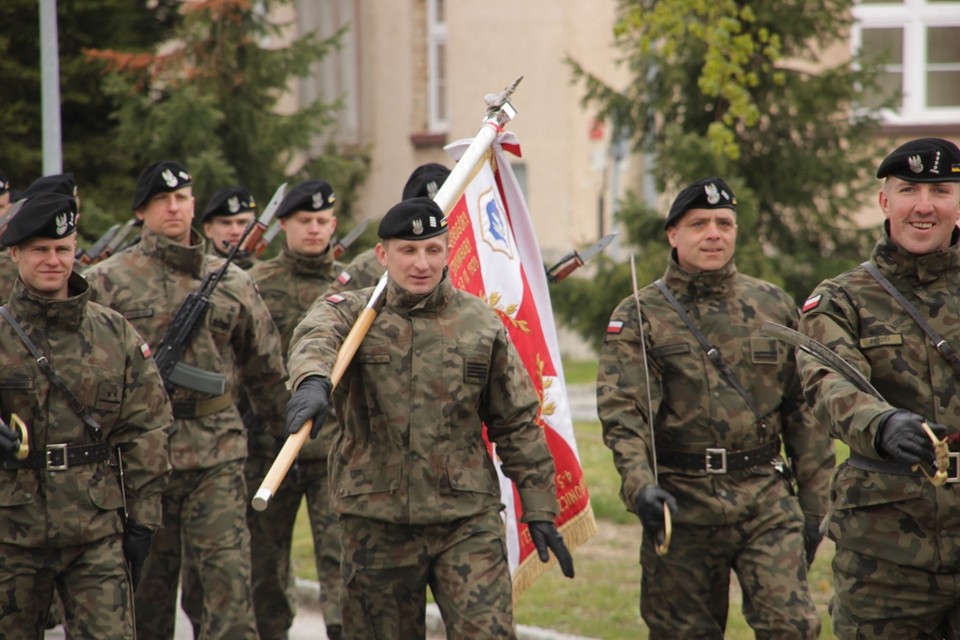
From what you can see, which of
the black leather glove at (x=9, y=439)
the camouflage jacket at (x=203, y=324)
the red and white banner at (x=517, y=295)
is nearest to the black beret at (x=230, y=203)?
the camouflage jacket at (x=203, y=324)

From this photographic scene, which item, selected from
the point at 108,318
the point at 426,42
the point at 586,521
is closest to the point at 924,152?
the point at 586,521

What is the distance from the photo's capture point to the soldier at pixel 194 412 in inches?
308

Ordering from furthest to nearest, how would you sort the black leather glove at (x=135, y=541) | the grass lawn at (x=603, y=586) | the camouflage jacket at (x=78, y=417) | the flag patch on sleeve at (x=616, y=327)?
the grass lawn at (x=603, y=586), the flag patch on sleeve at (x=616, y=327), the black leather glove at (x=135, y=541), the camouflage jacket at (x=78, y=417)

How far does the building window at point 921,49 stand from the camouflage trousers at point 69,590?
13561 millimetres

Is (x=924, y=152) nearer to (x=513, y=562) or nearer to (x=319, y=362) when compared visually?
(x=319, y=362)

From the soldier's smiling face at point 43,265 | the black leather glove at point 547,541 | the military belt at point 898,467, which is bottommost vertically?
the black leather glove at point 547,541

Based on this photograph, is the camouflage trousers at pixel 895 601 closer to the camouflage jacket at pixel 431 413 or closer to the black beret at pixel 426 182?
the camouflage jacket at pixel 431 413

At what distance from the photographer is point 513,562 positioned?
7410 millimetres

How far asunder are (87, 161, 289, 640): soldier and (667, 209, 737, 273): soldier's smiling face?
2528 millimetres

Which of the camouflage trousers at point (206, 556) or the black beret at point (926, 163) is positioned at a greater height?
the black beret at point (926, 163)

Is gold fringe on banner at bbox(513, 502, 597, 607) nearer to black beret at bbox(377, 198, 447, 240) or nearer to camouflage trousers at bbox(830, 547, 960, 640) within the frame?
black beret at bbox(377, 198, 447, 240)

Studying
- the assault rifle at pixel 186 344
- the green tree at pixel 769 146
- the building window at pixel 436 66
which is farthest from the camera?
the building window at pixel 436 66

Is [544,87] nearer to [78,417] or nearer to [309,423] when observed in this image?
[78,417]

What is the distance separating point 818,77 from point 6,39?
8.55 metres
